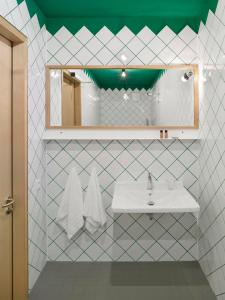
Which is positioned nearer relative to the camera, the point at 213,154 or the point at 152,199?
the point at 213,154

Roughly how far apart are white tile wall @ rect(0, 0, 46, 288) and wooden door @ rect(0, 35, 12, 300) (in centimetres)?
21

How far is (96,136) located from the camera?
9.18 feet

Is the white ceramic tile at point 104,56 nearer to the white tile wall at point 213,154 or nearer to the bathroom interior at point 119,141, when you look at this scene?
the bathroom interior at point 119,141

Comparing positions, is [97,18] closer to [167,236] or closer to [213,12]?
[213,12]

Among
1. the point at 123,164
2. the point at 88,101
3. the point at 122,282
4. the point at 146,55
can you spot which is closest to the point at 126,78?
the point at 146,55

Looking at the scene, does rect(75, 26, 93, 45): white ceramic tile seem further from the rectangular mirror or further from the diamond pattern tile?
the diamond pattern tile

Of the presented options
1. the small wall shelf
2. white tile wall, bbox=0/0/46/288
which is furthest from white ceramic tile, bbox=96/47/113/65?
the small wall shelf

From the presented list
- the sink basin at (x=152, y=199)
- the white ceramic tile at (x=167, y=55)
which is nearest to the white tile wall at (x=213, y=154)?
the sink basin at (x=152, y=199)

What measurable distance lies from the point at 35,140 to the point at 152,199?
115 cm

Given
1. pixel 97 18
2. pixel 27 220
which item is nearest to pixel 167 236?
pixel 27 220

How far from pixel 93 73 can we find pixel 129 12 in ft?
2.07

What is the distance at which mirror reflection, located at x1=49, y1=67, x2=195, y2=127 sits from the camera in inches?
109

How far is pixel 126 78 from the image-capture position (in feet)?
9.11

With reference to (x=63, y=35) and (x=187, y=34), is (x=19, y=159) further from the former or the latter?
(x=187, y=34)
